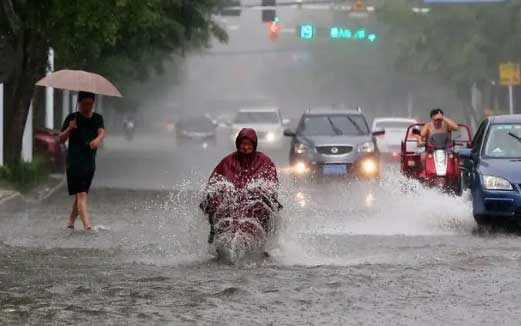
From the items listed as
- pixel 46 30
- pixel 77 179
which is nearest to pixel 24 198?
pixel 46 30

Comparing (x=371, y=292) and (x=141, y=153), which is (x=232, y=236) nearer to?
(x=371, y=292)

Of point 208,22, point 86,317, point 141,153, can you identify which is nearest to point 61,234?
point 86,317

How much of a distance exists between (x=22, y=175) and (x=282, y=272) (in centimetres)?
1468

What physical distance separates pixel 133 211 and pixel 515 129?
640 cm

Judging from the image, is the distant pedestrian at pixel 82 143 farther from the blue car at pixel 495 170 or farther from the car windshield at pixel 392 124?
the car windshield at pixel 392 124

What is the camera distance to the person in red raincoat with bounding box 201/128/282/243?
1266cm

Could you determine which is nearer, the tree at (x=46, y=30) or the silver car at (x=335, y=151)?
the tree at (x=46, y=30)

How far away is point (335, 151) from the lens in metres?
28.4

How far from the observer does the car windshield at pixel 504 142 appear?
688 inches

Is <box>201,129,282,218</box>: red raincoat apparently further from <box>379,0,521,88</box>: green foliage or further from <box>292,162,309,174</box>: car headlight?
<box>379,0,521,88</box>: green foliage

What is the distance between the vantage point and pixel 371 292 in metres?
10.8

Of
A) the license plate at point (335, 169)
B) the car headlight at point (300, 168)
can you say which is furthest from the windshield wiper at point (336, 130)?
the license plate at point (335, 169)

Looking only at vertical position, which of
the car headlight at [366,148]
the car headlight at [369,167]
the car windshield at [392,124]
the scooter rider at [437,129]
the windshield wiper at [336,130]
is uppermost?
the scooter rider at [437,129]

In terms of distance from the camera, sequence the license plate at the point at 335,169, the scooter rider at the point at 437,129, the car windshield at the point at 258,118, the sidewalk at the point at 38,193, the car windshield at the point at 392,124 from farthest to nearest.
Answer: the car windshield at the point at 258,118, the car windshield at the point at 392,124, the license plate at the point at 335,169, the sidewalk at the point at 38,193, the scooter rider at the point at 437,129
